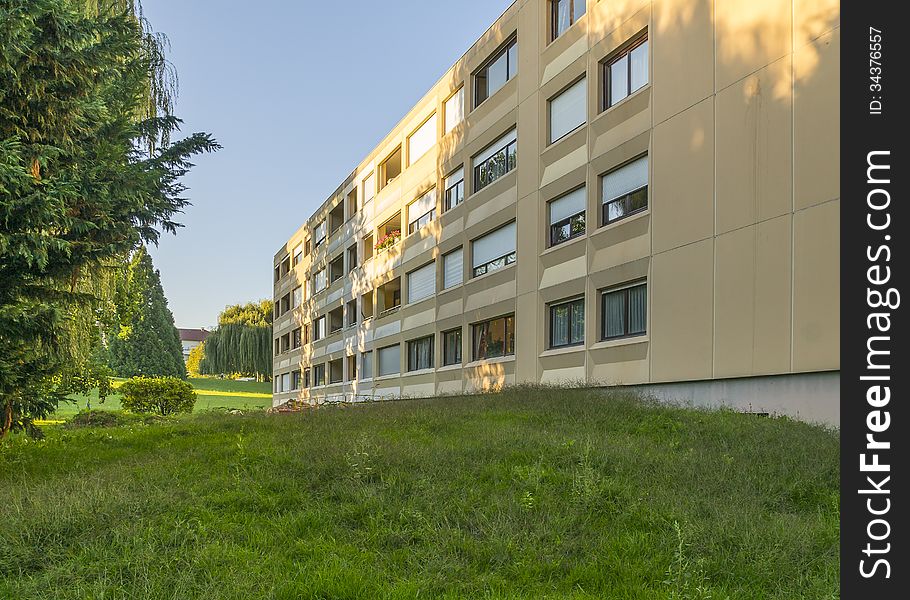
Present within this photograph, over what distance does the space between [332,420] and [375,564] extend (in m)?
7.13

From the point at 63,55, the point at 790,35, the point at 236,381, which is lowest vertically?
the point at 236,381

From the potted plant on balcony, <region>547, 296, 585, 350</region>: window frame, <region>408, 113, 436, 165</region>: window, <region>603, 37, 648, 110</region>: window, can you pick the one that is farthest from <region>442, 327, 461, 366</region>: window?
<region>603, 37, 648, 110</region>: window

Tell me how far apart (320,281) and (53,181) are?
123 ft

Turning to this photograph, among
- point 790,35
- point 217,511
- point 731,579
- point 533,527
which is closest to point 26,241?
point 217,511

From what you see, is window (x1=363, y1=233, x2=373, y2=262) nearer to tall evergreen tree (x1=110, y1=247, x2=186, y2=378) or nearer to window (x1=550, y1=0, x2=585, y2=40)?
window (x1=550, y1=0, x2=585, y2=40)

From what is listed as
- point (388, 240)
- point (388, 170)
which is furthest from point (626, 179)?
point (388, 170)

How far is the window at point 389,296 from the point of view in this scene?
34.0 meters

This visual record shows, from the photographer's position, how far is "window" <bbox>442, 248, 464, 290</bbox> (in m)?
26.6

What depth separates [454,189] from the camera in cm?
2744

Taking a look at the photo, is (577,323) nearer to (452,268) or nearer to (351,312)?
(452,268)

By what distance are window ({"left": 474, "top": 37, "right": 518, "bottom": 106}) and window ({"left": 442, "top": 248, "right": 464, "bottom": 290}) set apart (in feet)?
17.0
